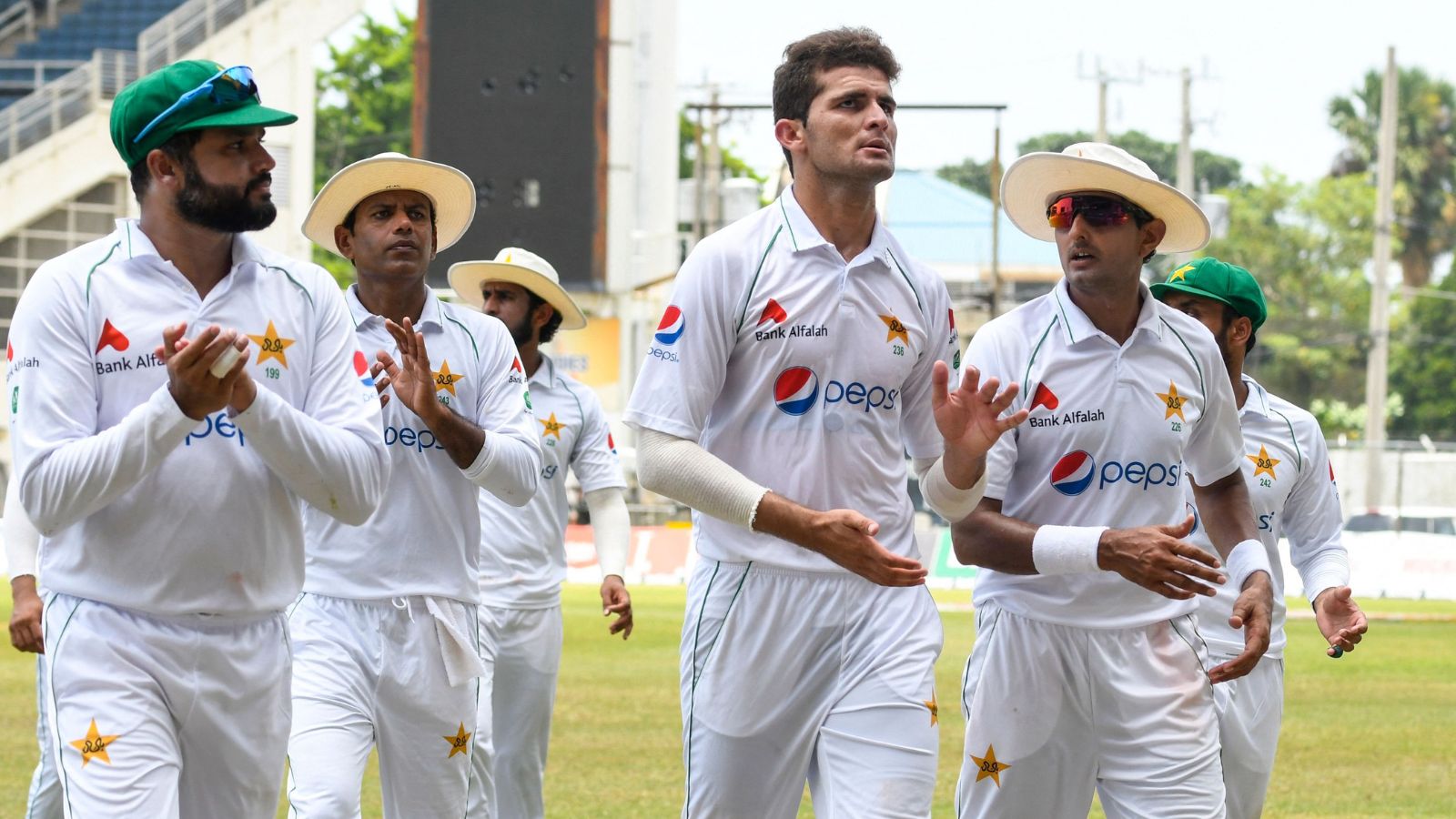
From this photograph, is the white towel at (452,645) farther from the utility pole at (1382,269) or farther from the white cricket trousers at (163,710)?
the utility pole at (1382,269)

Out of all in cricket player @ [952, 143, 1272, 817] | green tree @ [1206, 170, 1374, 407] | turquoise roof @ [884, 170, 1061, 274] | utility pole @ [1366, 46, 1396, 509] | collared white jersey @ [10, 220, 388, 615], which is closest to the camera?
collared white jersey @ [10, 220, 388, 615]

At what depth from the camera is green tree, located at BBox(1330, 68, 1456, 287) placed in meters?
85.6

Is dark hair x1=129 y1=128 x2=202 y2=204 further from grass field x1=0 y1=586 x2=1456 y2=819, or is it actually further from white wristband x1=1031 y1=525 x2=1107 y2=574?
grass field x1=0 y1=586 x2=1456 y2=819

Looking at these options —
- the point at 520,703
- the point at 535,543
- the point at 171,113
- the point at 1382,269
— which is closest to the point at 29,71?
the point at 1382,269

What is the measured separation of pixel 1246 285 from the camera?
7.84m

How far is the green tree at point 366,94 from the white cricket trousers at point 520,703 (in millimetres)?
56716

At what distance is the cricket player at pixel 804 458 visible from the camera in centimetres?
569

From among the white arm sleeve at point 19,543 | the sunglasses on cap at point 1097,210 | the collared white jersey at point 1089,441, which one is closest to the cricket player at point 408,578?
the white arm sleeve at point 19,543

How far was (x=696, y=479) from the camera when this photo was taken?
5605 mm

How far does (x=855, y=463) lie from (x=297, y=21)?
143ft

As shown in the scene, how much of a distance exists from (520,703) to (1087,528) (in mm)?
4216

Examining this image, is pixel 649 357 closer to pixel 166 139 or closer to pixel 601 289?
pixel 166 139

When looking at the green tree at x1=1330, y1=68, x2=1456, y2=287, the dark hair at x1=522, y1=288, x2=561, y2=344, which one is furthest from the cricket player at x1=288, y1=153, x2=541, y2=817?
the green tree at x1=1330, y1=68, x2=1456, y2=287

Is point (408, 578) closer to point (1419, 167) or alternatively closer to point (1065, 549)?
point (1065, 549)
